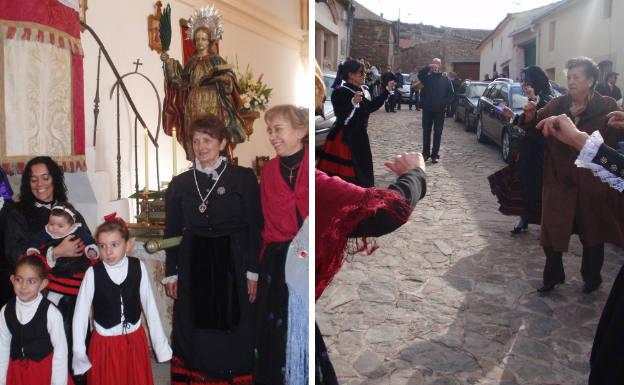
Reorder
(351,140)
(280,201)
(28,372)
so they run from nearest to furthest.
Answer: (28,372), (280,201), (351,140)

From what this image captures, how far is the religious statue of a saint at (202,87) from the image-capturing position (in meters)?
1.22

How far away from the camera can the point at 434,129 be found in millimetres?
1864

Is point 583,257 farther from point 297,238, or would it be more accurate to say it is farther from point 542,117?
point 297,238

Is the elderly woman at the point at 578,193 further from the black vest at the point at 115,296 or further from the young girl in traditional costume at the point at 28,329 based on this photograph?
the young girl in traditional costume at the point at 28,329

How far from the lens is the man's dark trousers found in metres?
1.82

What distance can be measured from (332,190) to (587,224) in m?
0.71

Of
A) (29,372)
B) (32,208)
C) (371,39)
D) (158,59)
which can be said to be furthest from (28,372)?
(371,39)

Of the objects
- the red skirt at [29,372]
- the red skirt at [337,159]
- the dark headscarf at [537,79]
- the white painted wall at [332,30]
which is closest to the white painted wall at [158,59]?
the white painted wall at [332,30]

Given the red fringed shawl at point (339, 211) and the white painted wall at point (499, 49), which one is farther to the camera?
the white painted wall at point (499, 49)

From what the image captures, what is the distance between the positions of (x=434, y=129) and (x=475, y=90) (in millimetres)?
181

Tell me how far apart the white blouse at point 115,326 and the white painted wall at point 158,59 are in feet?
0.53

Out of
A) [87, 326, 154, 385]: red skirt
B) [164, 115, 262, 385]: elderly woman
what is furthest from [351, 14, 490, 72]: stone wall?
[87, 326, 154, 385]: red skirt

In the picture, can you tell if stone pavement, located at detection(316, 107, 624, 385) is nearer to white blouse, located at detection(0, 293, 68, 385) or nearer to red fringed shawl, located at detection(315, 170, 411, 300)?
red fringed shawl, located at detection(315, 170, 411, 300)

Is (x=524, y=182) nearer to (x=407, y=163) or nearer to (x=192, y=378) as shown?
(x=407, y=163)
